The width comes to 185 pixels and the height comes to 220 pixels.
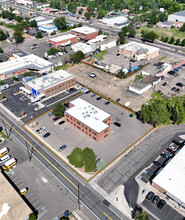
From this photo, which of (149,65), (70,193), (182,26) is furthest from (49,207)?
(182,26)

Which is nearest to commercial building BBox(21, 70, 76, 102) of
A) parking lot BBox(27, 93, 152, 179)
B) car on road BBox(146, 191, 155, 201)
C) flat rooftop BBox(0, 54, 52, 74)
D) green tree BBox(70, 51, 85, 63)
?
parking lot BBox(27, 93, 152, 179)

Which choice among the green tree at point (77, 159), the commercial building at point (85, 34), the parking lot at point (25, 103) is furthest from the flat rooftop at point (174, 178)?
the commercial building at point (85, 34)

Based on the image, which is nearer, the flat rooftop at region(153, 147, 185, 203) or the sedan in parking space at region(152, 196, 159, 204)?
the flat rooftop at region(153, 147, 185, 203)

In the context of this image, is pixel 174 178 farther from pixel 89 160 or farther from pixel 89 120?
pixel 89 120

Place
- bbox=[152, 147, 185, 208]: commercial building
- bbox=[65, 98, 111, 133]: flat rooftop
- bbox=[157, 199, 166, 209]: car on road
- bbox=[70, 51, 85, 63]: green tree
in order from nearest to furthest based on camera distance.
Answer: bbox=[157, 199, 166, 209]: car on road, bbox=[152, 147, 185, 208]: commercial building, bbox=[65, 98, 111, 133]: flat rooftop, bbox=[70, 51, 85, 63]: green tree

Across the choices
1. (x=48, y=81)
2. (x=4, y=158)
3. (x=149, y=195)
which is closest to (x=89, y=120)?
(x=4, y=158)

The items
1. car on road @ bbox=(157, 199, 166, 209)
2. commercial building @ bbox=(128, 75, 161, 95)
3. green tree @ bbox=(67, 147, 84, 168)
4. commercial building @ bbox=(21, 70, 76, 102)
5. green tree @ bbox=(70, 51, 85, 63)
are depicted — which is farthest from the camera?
green tree @ bbox=(70, 51, 85, 63)

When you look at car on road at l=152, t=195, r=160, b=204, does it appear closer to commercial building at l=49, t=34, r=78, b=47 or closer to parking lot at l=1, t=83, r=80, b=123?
parking lot at l=1, t=83, r=80, b=123
